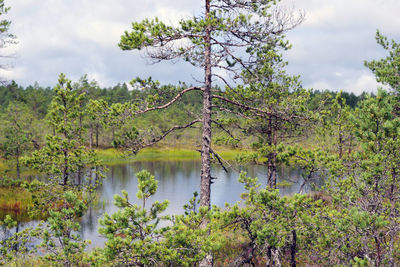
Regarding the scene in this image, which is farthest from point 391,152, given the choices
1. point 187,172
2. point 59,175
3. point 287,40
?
point 187,172

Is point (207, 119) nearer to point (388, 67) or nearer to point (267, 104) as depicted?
point (267, 104)

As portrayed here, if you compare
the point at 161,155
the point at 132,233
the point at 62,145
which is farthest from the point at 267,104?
the point at 161,155

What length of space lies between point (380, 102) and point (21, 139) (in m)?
30.5

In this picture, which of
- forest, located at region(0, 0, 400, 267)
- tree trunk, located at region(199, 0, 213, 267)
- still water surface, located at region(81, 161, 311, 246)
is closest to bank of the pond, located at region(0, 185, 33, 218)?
still water surface, located at region(81, 161, 311, 246)

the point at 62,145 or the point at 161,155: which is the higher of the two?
the point at 62,145

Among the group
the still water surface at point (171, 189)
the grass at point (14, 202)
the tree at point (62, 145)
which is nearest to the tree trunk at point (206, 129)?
the tree at point (62, 145)

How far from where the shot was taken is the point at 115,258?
6.07 m

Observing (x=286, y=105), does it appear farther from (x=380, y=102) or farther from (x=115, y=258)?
(x=115, y=258)

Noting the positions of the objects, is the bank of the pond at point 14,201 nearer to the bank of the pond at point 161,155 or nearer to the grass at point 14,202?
the grass at point 14,202

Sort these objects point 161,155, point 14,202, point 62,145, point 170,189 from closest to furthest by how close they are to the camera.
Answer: point 62,145
point 14,202
point 170,189
point 161,155

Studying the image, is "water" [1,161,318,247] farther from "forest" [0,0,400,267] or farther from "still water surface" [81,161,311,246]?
"forest" [0,0,400,267]

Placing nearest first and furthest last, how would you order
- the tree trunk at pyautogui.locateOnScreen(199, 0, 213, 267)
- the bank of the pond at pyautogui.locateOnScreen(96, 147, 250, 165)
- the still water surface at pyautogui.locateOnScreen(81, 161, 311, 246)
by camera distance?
the tree trunk at pyautogui.locateOnScreen(199, 0, 213, 267)
the still water surface at pyautogui.locateOnScreen(81, 161, 311, 246)
the bank of the pond at pyautogui.locateOnScreen(96, 147, 250, 165)

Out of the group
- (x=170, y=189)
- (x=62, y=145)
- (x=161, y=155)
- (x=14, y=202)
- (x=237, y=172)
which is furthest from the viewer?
(x=161, y=155)

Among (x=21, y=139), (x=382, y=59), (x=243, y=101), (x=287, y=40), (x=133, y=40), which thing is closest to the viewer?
(x=133, y=40)
